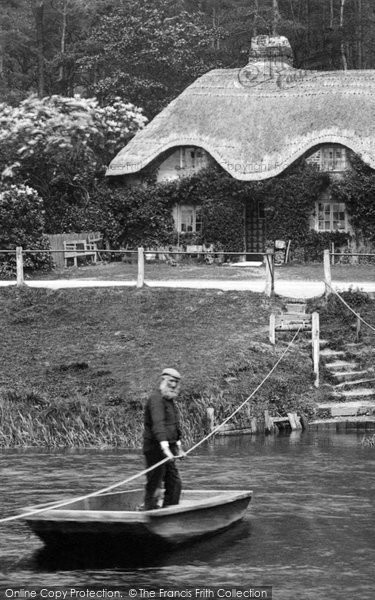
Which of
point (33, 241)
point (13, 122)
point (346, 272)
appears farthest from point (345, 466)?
point (13, 122)

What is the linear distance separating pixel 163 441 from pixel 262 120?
95.1 feet

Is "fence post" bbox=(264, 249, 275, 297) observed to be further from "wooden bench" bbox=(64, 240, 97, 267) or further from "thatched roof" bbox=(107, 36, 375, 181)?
"thatched roof" bbox=(107, 36, 375, 181)

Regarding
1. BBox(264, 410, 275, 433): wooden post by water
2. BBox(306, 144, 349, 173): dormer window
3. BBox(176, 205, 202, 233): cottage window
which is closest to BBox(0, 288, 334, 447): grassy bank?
BBox(264, 410, 275, 433): wooden post by water

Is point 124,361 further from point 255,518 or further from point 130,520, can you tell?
point 130,520

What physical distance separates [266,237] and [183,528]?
28108mm

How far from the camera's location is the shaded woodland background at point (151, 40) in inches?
2291

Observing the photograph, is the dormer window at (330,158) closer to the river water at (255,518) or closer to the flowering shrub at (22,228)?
the flowering shrub at (22,228)

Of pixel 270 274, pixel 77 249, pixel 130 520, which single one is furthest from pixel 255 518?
pixel 77 249

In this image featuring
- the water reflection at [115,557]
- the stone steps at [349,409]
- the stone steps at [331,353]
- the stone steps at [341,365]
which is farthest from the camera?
the stone steps at [331,353]

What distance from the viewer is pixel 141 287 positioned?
115ft

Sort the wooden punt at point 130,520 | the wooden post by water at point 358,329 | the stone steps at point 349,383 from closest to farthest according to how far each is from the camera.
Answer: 1. the wooden punt at point 130,520
2. the stone steps at point 349,383
3. the wooden post by water at point 358,329

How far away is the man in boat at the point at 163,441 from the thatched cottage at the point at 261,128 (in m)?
26.3

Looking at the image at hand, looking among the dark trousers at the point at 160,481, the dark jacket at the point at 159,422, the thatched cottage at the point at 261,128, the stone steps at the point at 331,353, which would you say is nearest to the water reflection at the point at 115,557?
the dark trousers at the point at 160,481

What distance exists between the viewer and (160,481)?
18.5m
